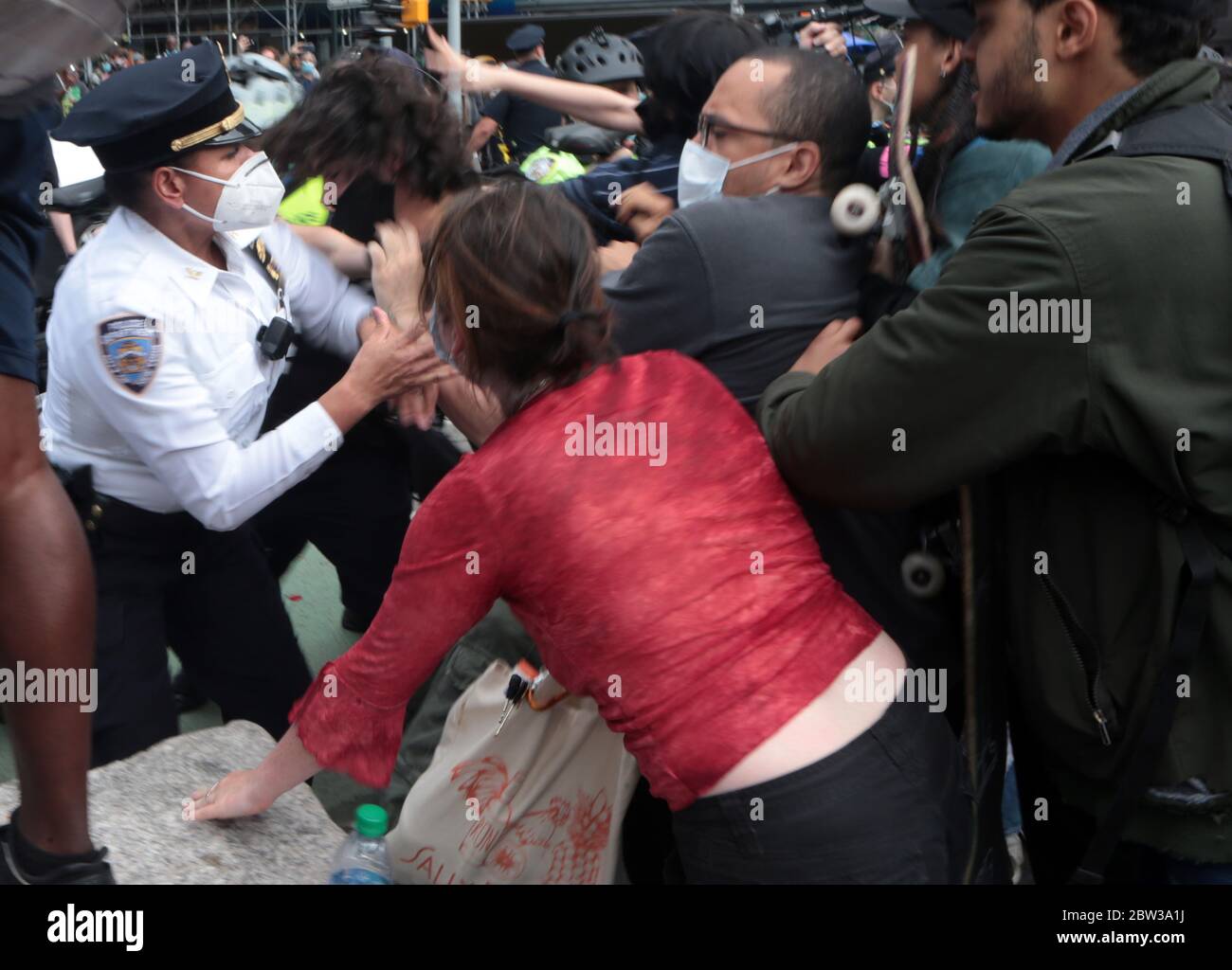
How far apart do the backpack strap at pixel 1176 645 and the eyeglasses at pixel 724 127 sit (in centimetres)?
109

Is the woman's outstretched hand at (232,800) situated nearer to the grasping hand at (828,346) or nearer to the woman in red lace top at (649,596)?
the woman in red lace top at (649,596)

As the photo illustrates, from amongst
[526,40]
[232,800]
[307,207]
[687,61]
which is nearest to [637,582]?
[232,800]

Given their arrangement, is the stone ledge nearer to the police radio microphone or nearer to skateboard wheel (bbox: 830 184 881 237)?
the police radio microphone

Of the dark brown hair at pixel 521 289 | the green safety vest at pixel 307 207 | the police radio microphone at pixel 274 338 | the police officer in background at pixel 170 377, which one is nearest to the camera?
the dark brown hair at pixel 521 289

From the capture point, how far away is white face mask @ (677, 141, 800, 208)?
2.36 metres

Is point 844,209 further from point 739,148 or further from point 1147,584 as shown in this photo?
point 1147,584

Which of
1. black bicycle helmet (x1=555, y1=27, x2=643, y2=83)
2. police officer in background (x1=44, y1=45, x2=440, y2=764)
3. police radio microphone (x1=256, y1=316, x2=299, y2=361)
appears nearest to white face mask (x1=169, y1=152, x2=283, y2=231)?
police officer in background (x1=44, y1=45, x2=440, y2=764)

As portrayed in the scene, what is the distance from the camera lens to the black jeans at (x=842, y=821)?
168 centimetres

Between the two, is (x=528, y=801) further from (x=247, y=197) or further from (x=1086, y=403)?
(x=247, y=197)

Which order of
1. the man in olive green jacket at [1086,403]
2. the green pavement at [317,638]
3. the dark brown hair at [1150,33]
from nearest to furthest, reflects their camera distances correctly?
1. the man in olive green jacket at [1086,403]
2. the dark brown hair at [1150,33]
3. the green pavement at [317,638]

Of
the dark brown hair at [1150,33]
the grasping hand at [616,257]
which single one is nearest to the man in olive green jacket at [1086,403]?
the dark brown hair at [1150,33]

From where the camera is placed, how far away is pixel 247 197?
8.65 feet

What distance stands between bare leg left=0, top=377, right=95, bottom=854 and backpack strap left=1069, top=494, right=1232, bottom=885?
152cm
